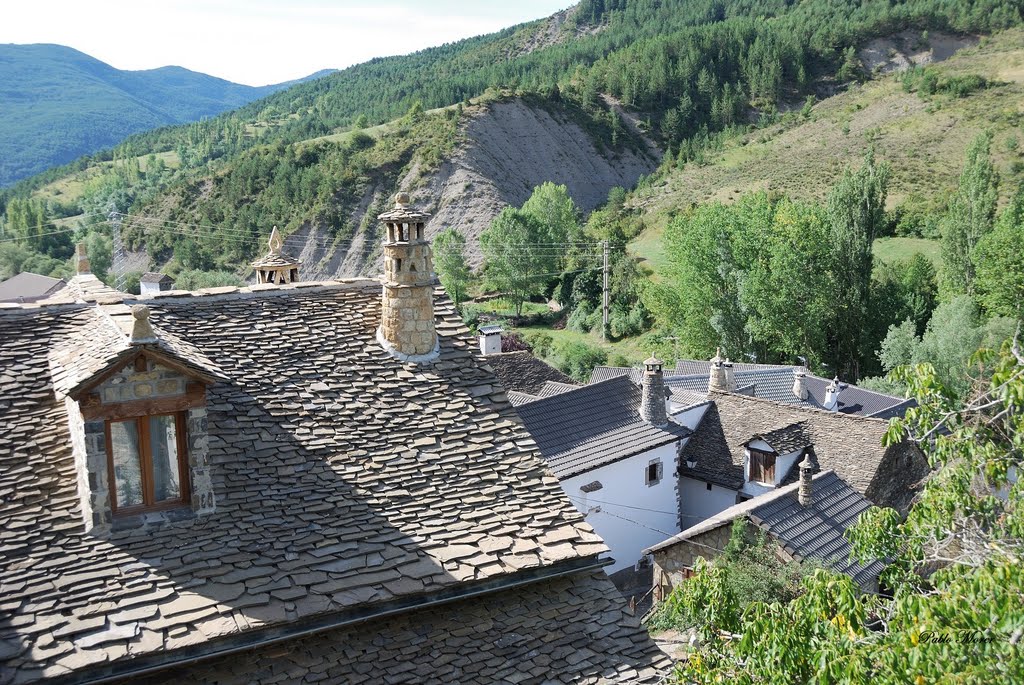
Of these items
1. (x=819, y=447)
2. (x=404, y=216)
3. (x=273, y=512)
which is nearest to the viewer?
(x=273, y=512)

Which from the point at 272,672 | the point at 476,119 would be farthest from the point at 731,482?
the point at 476,119

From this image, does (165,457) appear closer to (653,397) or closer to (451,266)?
(653,397)

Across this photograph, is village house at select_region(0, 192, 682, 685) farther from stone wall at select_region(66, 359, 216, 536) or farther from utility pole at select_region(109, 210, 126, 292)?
utility pole at select_region(109, 210, 126, 292)

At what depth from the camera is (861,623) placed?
5742mm

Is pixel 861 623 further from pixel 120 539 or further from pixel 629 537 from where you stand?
pixel 629 537

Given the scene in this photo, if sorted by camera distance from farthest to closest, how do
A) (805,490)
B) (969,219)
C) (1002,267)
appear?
(969,219) → (1002,267) → (805,490)

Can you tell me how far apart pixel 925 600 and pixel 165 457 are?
6.36m

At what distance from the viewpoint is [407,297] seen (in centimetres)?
1018

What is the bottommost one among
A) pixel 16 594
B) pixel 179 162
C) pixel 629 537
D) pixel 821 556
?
pixel 629 537

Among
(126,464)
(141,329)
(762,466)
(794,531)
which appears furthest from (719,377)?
(141,329)

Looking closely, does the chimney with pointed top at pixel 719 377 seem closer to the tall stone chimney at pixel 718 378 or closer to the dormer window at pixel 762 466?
the tall stone chimney at pixel 718 378

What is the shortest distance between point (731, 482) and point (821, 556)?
23.8ft

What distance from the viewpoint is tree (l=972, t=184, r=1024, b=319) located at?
41.8 m

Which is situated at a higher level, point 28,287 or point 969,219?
point 969,219
